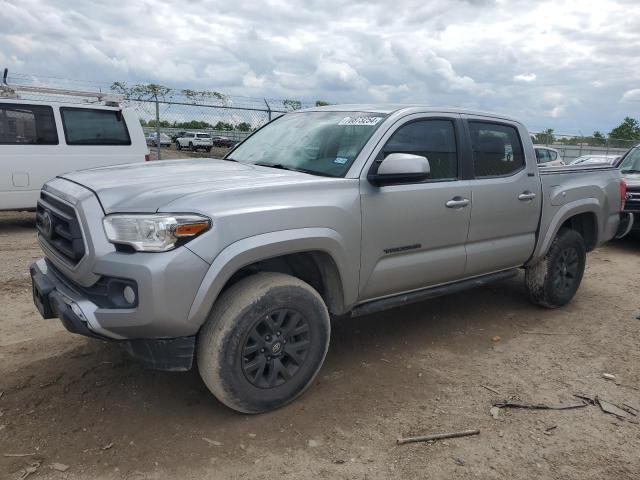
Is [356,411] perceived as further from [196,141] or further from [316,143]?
[196,141]

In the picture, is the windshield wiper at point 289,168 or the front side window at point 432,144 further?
the front side window at point 432,144

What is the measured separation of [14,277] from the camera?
5.45m

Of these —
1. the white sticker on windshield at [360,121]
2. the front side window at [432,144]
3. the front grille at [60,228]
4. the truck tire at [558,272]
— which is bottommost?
the truck tire at [558,272]

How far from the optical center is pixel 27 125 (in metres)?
7.88

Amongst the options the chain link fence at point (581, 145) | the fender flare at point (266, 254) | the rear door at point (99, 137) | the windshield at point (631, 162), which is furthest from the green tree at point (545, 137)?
the fender flare at point (266, 254)

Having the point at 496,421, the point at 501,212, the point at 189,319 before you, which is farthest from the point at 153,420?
the point at 501,212

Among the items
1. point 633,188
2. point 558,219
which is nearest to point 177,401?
point 558,219

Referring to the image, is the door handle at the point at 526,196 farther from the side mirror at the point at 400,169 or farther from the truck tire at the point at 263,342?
the truck tire at the point at 263,342

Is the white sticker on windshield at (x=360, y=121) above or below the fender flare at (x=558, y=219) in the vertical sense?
above

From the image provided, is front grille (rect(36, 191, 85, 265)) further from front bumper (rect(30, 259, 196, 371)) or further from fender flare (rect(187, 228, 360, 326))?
fender flare (rect(187, 228, 360, 326))

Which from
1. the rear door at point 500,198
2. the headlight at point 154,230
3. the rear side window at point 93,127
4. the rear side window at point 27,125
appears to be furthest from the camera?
the rear side window at point 93,127

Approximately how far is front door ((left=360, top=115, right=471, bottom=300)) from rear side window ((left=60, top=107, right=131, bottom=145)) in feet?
21.1

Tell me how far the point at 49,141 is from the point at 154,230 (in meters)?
6.60

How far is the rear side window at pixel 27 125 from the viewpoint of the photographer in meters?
7.70
